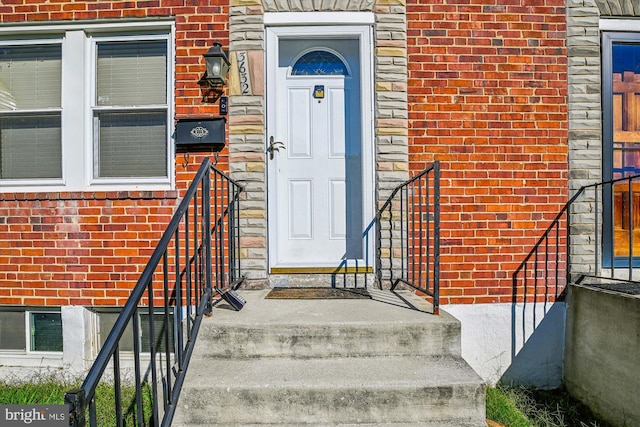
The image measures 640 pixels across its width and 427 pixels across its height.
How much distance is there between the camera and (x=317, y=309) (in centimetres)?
282

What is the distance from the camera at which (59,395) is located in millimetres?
3225

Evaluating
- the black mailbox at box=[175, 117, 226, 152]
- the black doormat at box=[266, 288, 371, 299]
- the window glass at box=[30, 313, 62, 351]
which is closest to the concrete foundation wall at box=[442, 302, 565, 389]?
the black doormat at box=[266, 288, 371, 299]

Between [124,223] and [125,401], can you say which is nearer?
[125,401]

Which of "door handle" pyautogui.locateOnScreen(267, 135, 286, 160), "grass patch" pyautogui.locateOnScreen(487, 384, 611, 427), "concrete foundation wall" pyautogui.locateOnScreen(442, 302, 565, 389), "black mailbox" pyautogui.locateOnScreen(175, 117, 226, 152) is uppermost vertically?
"black mailbox" pyautogui.locateOnScreen(175, 117, 226, 152)

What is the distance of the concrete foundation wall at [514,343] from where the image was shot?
3.54m

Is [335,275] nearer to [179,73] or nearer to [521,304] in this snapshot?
[521,304]

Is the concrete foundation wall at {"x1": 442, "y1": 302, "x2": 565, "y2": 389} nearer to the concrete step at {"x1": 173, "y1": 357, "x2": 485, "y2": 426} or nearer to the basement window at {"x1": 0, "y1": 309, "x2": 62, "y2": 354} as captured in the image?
the concrete step at {"x1": 173, "y1": 357, "x2": 485, "y2": 426}

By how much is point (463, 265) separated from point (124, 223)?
9.15 feet

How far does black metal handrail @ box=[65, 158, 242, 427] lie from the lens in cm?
168

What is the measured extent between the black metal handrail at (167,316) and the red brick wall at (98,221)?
29 centimetres

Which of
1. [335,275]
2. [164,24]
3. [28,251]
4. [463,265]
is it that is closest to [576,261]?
[463,265]

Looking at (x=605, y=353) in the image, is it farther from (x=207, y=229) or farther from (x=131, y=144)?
(x=131, y=144)

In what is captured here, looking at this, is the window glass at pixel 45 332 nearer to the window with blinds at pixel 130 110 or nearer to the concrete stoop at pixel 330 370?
the window with blinds at pixel 130 110
